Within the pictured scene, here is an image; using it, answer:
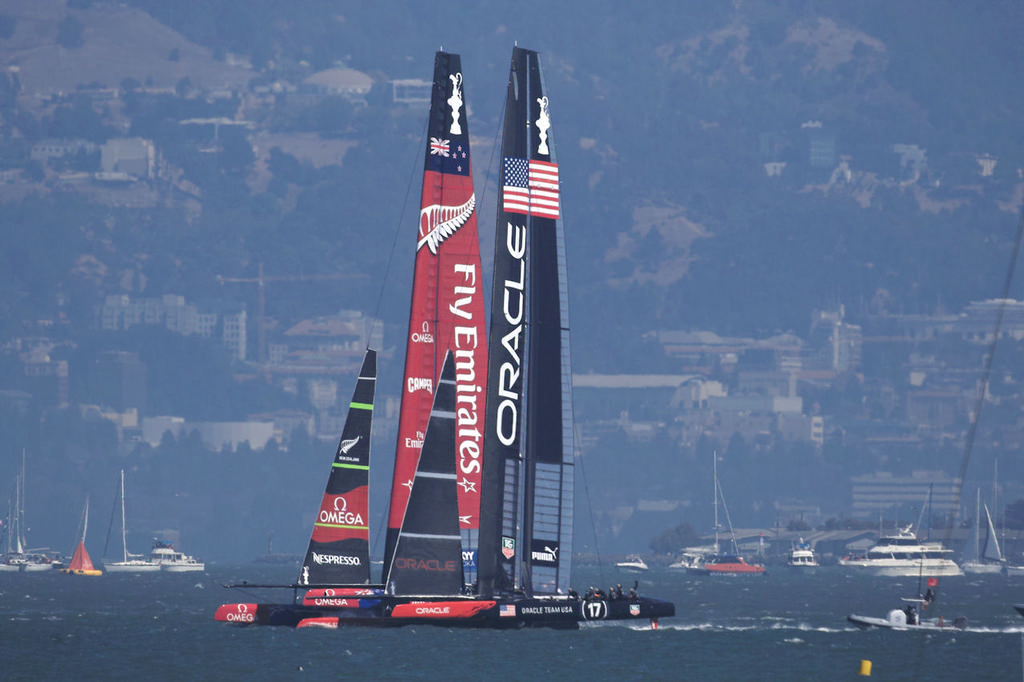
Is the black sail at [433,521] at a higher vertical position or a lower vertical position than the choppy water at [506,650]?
higher

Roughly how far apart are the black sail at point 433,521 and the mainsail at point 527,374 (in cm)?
165

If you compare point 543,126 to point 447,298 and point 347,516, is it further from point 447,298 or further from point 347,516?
point 347,516

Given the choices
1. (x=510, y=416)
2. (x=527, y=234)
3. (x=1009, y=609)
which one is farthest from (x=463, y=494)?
(x=1009, y=609)

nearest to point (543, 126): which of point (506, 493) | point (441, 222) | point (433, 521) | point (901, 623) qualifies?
point (441, 222)

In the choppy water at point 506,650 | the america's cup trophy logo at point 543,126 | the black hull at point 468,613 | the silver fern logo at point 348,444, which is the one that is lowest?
the choppy water at point 506,650

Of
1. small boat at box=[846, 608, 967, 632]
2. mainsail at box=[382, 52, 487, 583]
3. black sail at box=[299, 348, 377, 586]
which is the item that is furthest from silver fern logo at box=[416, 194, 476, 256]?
small boat at box=[846, 608, 967, 632]

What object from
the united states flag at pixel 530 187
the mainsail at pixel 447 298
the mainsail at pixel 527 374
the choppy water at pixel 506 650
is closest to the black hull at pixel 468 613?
the choppy water at pixel 506 650

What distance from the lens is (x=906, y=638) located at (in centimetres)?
7625

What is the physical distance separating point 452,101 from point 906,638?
84.0 feet

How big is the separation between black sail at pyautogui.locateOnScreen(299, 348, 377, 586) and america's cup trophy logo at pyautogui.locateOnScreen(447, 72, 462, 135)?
28.8ft

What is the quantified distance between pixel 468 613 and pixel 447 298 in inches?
477

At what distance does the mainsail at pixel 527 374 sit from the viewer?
216 ft

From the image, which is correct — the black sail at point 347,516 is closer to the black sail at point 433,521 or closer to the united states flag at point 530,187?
the black sail at point 433,521

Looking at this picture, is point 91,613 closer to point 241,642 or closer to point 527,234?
point 241,642
